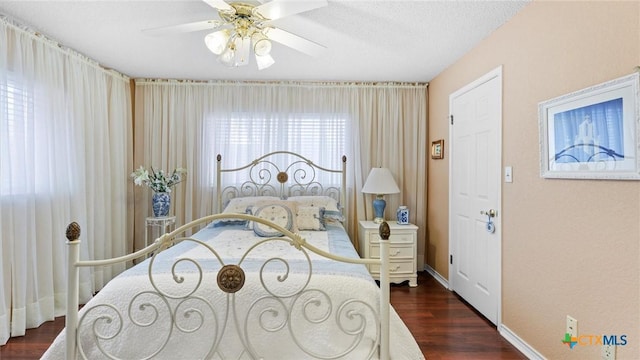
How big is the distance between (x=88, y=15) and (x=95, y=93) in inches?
46.4

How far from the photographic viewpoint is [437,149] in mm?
3768

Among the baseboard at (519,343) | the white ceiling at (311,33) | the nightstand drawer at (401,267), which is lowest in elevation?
the baseboard at (519,343)

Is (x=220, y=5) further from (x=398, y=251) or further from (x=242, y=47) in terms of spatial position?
(x=398, y=251)

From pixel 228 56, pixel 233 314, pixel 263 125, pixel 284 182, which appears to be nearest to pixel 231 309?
pixel 233 314

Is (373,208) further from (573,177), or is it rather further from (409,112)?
(573,177)

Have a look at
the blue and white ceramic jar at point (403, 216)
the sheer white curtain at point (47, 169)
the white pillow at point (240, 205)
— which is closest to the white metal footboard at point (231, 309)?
the sheer white curtain at point (47, 169)

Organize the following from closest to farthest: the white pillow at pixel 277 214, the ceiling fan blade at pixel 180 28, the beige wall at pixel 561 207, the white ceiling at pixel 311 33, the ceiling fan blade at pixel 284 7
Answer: the beige wall at pixel 561 207
the ceiling fan blade at pixel 284 7
the ceiling fan blade at pixel 180 28
the white ceiling at pixel 311 33
the white pillow at pixel 277 214

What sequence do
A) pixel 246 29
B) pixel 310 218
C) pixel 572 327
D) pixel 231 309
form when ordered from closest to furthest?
1. pixel 231 309
2. pixel 572 327
3. pixel 246 29
4. pixel 310 218

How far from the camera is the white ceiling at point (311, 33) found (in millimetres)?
2227

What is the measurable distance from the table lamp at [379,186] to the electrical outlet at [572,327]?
2.00m

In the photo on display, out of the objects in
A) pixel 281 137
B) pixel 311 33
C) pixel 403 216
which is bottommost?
pixel 403 216

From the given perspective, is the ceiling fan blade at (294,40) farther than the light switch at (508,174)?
No

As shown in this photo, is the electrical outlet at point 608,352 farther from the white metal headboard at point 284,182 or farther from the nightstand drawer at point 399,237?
the white metal headboard at point 284,182

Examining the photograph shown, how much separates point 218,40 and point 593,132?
89.1 inches
